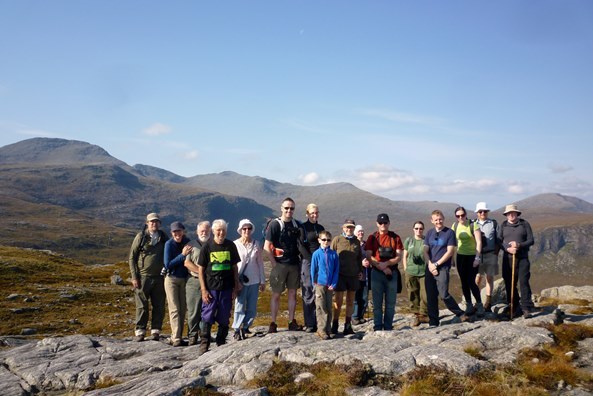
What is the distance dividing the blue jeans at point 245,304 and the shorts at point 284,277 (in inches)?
22.3

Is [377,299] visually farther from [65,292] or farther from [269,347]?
[65,292]

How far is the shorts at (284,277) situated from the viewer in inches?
497

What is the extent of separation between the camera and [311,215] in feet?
42.3

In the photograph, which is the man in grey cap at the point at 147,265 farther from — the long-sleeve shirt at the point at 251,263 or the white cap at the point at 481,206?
the white cap at the point at 481,206

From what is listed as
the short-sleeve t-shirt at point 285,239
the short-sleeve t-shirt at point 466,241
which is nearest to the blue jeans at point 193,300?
the short-sleeve t-shirt at point 285,239

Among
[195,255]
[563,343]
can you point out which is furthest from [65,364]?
[563,343]

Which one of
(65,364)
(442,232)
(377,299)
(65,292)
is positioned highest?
(442,232)

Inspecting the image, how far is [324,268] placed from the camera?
39.7 feet

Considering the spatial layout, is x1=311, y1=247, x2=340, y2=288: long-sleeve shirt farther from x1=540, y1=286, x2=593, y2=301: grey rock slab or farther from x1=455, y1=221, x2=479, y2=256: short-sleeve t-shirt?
x1=540, y1=286, x2=593, y2=301: grey rock slab

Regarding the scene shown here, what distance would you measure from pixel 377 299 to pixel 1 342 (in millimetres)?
14499

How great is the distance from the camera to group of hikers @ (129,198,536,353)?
39.7ft

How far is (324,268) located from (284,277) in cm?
141

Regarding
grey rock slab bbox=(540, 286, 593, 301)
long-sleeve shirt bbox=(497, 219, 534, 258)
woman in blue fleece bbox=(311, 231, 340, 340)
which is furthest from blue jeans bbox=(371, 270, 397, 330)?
grey rock slab bbox=(540, 286, 593, 301)

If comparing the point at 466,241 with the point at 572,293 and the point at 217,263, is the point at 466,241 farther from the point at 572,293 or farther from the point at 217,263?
the point at 572,293
